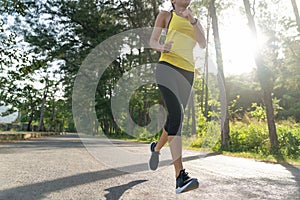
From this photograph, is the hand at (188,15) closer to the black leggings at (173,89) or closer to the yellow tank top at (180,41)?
the yellow tank top at (180,41)

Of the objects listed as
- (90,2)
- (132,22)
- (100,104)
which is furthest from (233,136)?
(100,104)

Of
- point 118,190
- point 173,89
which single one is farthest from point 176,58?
point 118,190

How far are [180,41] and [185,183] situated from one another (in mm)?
1250

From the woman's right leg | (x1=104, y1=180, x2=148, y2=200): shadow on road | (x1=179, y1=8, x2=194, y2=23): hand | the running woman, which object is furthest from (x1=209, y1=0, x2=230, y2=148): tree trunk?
(x1=179, y1=8, x2=194, y2=23): hand

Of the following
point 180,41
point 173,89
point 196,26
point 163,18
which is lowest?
point 173,89

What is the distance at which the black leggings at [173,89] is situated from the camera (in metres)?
2.67

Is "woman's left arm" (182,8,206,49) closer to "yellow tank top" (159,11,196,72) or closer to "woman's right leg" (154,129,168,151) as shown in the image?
"yellow tank top" (159,11,196,72)

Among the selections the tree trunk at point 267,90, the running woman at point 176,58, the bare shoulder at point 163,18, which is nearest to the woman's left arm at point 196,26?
the running woman at point 176,58

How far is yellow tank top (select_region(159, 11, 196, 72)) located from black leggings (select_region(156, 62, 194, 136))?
0.20 feet

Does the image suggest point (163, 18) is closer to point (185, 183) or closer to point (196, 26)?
point (196, 26)

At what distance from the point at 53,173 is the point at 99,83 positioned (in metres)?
22.4

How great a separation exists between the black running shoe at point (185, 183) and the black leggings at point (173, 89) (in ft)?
1.32

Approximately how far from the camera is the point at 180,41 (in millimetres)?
2701

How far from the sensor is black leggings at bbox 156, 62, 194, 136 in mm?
2670
